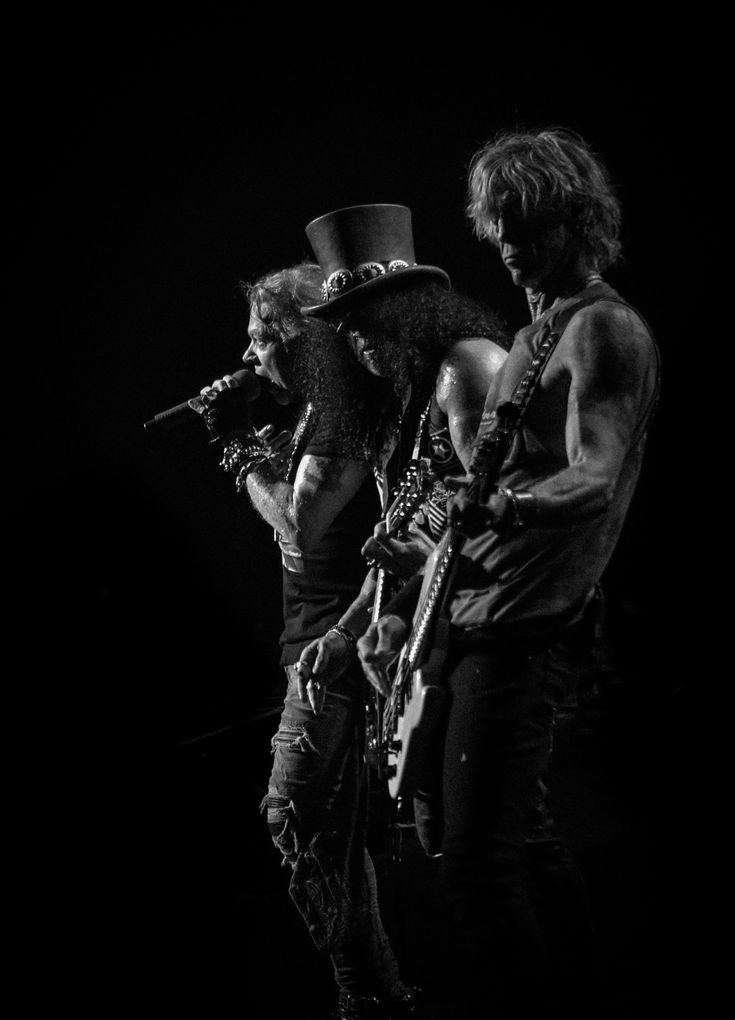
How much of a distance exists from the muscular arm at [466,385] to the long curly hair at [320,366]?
1.11 feet

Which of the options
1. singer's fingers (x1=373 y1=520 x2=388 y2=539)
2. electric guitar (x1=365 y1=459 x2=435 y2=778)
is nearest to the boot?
electric guitar (x1=365 y1=459 x2=435 y2=778)

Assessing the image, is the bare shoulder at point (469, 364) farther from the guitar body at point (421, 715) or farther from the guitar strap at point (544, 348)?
the guitar body at point (421, 715)

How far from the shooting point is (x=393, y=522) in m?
2.04

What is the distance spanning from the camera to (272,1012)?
2.26 meters

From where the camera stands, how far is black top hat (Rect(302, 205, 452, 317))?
231 cm

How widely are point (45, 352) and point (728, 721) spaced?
2.60 metres

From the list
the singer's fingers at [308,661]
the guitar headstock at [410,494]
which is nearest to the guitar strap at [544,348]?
the guitar headstock at [410,494]

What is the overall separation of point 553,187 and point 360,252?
0.73 metres

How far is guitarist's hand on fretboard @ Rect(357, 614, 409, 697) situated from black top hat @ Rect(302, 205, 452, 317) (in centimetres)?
78

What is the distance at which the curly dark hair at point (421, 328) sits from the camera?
2115 millimetres

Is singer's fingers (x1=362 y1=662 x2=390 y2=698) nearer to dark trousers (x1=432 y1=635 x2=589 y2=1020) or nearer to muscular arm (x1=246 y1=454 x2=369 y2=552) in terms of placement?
dark trousers (x1=432 y1=635 x2=589 y2=1020)

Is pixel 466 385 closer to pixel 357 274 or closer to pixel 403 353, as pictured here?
pixel 403 353

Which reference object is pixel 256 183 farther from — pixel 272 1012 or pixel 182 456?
pixel 272 1012

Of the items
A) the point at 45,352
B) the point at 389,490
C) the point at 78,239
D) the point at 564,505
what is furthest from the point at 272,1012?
the point at 78,239
